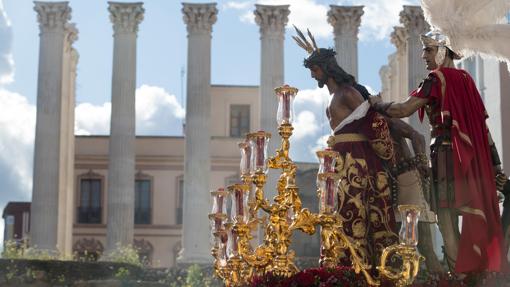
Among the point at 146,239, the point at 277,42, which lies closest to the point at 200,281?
the point at 277,42

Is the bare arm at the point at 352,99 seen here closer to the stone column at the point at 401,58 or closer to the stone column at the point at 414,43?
the stone column at the point at 414,43

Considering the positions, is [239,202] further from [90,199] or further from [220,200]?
[90,199]

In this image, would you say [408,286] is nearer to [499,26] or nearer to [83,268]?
[499,26]

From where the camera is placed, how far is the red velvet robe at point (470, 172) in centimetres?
1179

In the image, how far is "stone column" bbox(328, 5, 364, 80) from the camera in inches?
2026

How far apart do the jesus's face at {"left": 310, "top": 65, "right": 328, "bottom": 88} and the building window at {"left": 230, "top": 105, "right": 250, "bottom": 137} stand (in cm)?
5392

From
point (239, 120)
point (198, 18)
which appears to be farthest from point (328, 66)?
point (239, 120)

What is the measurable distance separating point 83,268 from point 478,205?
31500 millimetres

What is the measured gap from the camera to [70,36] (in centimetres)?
5591

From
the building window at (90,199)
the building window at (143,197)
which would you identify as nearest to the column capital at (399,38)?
the building window at (143,197)

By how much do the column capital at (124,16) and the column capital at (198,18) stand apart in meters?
2.16

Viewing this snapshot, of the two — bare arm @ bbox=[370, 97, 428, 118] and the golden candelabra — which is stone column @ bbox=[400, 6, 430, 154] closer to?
bare arm @ bbox=[370, 97, 428, 118]

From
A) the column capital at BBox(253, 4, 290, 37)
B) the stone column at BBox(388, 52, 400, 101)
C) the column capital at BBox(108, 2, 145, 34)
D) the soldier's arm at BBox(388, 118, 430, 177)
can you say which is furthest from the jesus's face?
the stone column at BBox(388, 52, 400, 101)

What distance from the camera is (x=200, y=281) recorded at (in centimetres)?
3959
